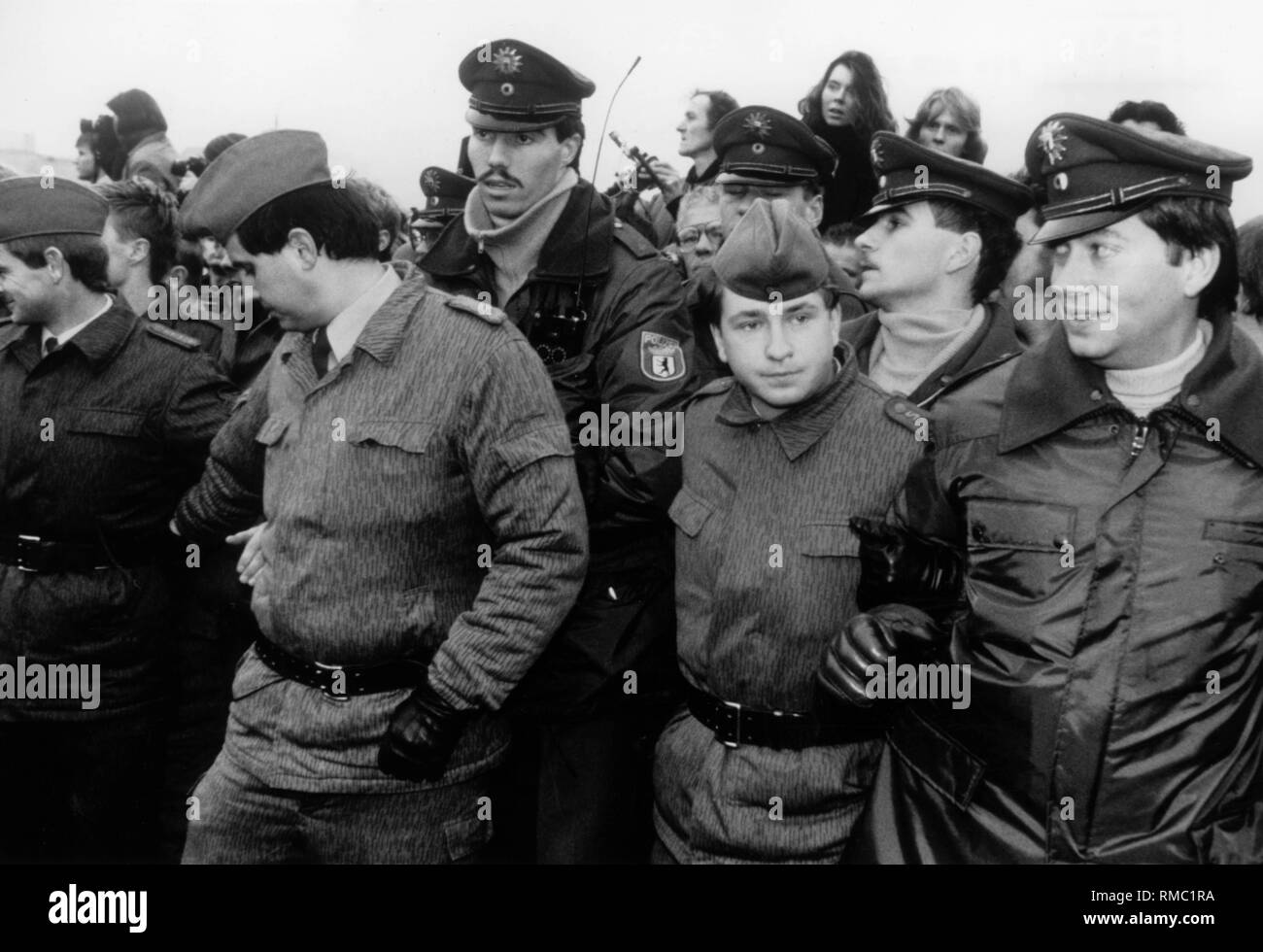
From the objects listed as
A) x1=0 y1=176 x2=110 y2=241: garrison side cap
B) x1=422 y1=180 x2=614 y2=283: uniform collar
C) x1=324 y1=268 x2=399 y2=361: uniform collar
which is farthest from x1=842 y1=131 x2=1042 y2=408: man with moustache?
x1=0 y1=176 x2=110 y2=241: garrison side cap

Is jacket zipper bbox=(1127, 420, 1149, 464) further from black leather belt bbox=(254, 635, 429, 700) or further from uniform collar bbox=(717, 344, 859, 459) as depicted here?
black leather belt bbox=(254, 635, 429, 700)

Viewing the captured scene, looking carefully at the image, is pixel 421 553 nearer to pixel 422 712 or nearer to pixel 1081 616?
pixel 422 712

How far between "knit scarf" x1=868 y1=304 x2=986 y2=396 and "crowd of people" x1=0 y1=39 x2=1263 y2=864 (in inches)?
0.6

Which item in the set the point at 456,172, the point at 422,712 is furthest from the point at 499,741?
the point at 456,172

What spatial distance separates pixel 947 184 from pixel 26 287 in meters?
2.40

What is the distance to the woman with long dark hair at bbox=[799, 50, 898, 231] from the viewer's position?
15.9ft

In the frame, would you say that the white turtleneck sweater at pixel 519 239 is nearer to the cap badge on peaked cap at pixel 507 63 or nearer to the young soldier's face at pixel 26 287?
the cap badge on peaked cap at pixel 507 63

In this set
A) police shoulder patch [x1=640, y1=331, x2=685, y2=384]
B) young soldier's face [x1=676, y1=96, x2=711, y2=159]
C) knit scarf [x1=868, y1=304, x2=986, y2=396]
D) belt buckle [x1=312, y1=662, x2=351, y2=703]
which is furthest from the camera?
young soldier's face [x1=676, y1=96, x2=711, y2=159]

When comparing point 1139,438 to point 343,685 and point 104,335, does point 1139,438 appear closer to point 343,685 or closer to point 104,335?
point 343,685

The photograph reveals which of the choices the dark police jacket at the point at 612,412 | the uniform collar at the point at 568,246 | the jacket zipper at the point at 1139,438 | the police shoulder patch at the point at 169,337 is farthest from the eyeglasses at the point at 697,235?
the jacket zipper at the point at 1139,438

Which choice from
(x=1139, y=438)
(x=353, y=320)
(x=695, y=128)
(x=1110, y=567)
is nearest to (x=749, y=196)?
(x=695, y=128)

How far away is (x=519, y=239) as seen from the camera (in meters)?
3.19

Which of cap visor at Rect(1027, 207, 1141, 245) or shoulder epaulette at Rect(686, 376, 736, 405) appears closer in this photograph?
cap visor at Rect(1027, 207, 1141, 245)

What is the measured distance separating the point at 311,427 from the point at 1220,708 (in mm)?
1713
